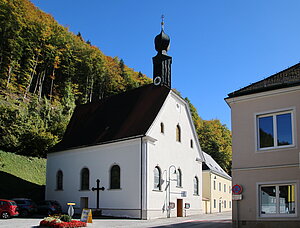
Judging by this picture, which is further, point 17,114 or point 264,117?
point 17,114

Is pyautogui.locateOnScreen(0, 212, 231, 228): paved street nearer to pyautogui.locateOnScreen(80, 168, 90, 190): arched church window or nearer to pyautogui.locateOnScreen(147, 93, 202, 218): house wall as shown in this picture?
pyautogui.locateOnScreen(147, 93, 202, 218): house wall

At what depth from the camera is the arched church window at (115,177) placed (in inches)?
1133

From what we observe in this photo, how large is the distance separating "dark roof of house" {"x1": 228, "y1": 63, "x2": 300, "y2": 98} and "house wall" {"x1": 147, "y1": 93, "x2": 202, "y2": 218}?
12237mm

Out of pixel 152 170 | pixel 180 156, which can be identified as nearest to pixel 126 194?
pixel 152 170

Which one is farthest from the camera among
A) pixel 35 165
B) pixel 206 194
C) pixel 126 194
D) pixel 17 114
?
pixel 206 194

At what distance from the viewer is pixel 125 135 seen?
94.8 feet

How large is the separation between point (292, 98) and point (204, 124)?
208 feet

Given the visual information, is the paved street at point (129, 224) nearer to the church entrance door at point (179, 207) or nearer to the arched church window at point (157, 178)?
the arched church window at point (157, 178)

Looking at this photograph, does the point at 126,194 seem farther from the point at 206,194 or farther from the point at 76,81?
the point at 76,81

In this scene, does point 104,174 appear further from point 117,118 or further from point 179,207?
point 179,207

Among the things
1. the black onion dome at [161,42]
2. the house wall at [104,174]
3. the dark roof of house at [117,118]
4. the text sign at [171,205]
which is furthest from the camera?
the black onion dome at [161,42]

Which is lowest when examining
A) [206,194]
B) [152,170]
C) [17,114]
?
[206,194]

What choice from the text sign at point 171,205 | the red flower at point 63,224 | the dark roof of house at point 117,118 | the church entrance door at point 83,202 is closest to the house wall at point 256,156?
the red flower at point 63,224

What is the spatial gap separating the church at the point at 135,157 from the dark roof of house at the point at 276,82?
1194 centimetres
